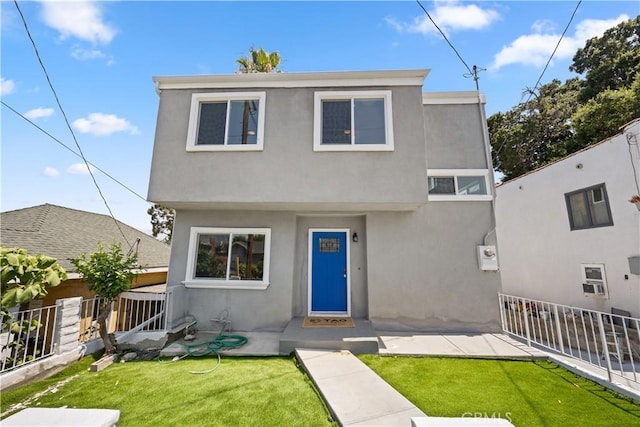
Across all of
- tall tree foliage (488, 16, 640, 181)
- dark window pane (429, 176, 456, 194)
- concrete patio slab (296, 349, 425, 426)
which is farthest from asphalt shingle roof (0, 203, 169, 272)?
tall tree foliage (488, 16, 640, 181)

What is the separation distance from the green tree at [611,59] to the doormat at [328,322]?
2337 centimetres

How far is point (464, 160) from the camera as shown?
8250 millimetres

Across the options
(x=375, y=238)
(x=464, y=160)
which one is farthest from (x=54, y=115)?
(x=464, y=160)

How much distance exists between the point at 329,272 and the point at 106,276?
5.48 meters

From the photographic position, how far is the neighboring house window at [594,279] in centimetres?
932

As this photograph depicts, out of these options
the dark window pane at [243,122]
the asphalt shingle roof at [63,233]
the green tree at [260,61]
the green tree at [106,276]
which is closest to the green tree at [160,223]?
the asphalt shingle roof at [63,233]

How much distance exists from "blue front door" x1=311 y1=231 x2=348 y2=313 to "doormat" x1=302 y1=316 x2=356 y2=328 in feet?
1.29

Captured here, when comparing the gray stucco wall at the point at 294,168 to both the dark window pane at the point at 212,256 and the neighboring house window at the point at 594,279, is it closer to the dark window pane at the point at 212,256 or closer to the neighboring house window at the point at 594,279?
the dark window pane at the point at 212,256

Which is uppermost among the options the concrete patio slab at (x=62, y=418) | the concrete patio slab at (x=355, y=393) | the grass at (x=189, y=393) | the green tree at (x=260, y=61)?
the green tree at (x=260, y=61)

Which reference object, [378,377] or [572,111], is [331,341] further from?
[572,111]

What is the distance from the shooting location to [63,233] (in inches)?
416

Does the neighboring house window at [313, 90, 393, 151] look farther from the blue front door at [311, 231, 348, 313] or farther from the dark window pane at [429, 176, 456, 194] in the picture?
the blue front door at [311, 231, 348, 313]

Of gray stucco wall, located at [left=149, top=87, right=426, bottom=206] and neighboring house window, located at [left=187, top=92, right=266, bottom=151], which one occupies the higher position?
neighboring house window, located at [left=187, top=92, right=266, bottom=151]

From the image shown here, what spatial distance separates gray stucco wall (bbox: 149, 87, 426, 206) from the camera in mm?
6945
